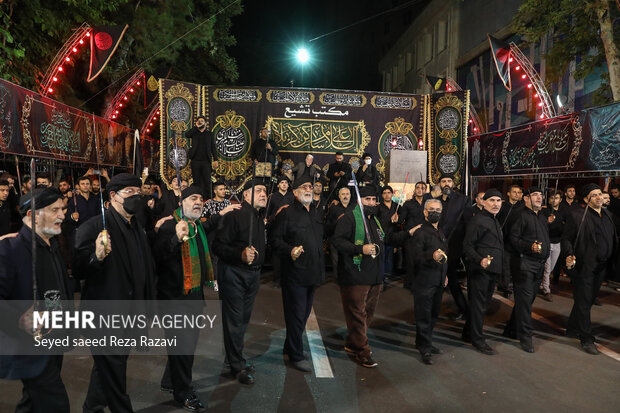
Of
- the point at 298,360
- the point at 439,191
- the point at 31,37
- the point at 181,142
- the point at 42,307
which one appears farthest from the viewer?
the point at 181,142

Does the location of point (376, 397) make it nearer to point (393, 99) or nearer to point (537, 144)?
point (537, 144)

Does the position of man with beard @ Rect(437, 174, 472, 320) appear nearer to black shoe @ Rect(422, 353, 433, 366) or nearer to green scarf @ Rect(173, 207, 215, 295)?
black shoe @ Rect(422, 353, 433, 366)

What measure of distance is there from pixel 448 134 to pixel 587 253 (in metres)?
7.79

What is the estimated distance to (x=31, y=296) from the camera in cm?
263

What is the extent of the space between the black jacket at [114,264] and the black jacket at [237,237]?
1.03 m

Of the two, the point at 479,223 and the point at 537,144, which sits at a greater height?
the point at 537,144

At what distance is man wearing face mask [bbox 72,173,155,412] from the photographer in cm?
301

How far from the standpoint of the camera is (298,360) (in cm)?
459

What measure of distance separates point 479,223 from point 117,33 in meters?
10.4

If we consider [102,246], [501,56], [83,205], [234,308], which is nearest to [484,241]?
[234,308]

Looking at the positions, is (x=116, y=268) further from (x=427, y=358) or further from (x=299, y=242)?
(x=427, y=358)

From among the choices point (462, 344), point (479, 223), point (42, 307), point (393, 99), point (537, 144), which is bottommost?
point (462, 344)

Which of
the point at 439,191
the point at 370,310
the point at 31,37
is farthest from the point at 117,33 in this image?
the point at 370,310

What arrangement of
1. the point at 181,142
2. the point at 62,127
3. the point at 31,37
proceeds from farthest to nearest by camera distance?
the point at 181,142 → the point at 31,37 → the point at 62,127
